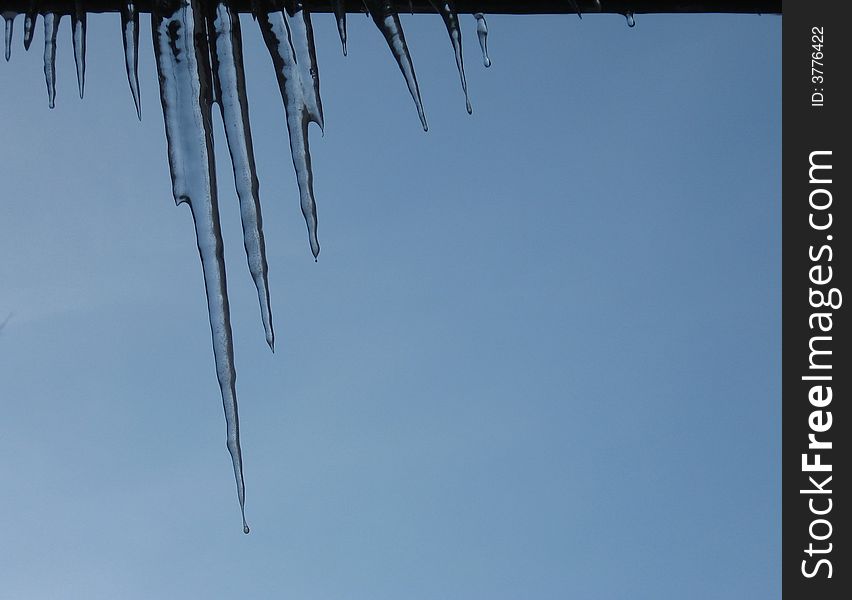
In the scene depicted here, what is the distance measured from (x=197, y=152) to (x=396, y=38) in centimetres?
42

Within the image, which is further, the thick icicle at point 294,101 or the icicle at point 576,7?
the thick icicle at point 294,101

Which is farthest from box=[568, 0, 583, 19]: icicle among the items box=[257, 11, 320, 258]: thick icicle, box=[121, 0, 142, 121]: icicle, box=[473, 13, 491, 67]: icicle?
box=[121, 0, 142, 121]: icicle

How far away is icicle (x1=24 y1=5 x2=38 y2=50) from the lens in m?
1.32

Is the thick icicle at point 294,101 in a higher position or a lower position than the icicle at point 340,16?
lower
